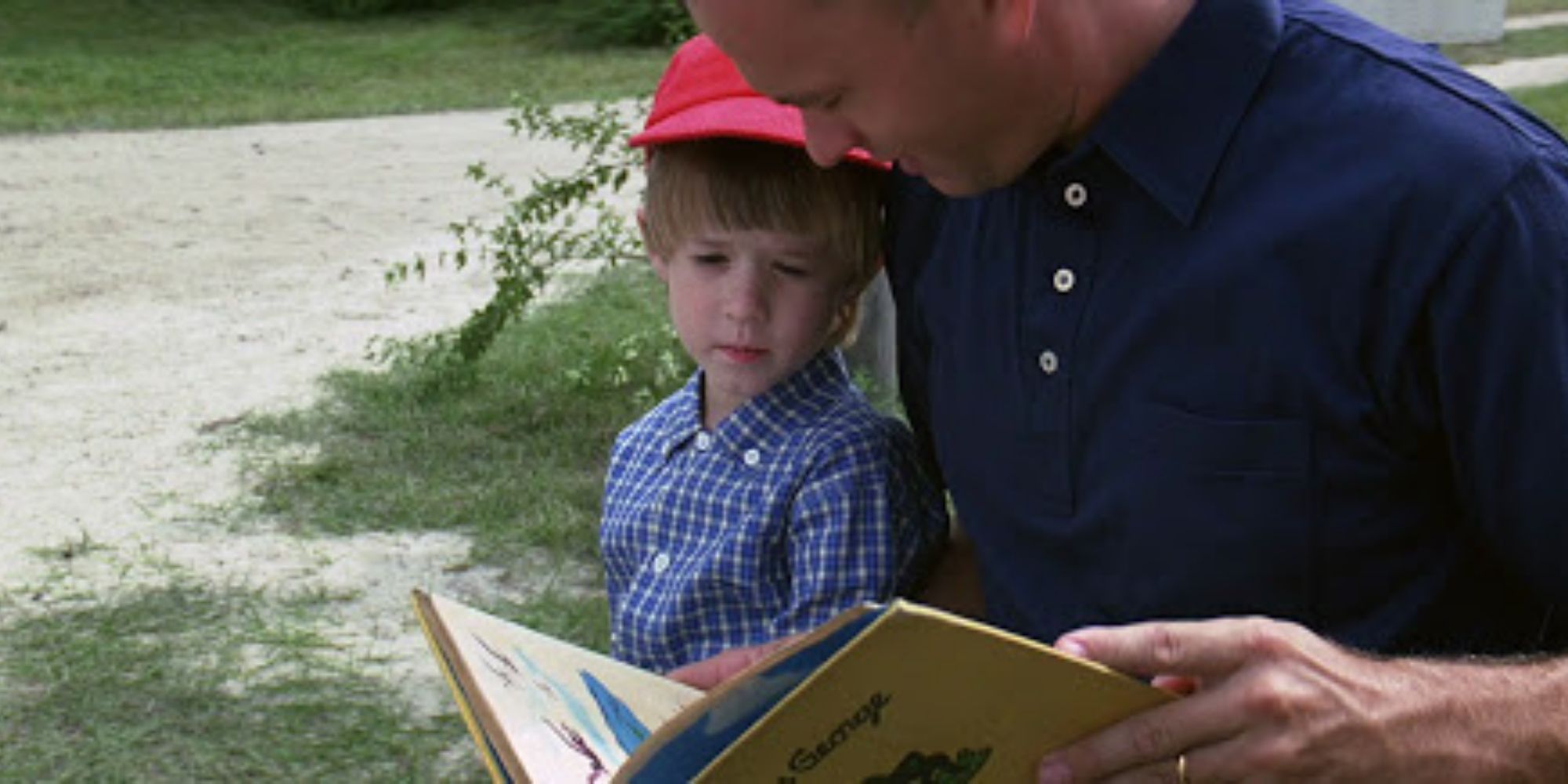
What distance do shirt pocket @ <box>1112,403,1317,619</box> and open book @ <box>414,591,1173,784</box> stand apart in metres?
0.26

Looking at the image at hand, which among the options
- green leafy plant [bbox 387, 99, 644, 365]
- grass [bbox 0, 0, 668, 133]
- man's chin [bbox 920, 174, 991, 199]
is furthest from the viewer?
grass [bbox 0, 0, 668, 133]

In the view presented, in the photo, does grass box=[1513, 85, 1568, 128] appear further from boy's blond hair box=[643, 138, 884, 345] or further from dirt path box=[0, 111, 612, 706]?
boy's blond hair box=[643, 138, 884, 345]

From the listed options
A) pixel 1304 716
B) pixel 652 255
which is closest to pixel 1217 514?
pixel 1304 716

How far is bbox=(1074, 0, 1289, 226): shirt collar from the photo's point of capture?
1.87 m

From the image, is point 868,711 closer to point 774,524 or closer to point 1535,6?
point 774,524

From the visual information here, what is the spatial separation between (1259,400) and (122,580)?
3054mm

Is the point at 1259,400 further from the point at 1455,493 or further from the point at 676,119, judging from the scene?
the point at 676,119

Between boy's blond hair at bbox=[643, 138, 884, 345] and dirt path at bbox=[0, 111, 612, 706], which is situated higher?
boy's blond hair at bbox=[643, 138, 884, 345]

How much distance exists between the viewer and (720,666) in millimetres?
2328

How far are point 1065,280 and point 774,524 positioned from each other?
59 cm

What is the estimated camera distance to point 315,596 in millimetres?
4219

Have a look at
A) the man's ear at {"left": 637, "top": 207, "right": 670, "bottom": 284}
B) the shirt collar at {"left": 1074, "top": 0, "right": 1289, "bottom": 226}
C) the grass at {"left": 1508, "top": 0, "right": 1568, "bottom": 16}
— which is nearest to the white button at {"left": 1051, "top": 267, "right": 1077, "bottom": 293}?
the shirt collar at {"left": 1074, "top": 0, "right": 1289, "bottom": 226}

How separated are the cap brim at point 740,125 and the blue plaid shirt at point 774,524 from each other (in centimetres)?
30

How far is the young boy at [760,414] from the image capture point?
94.3 inches
